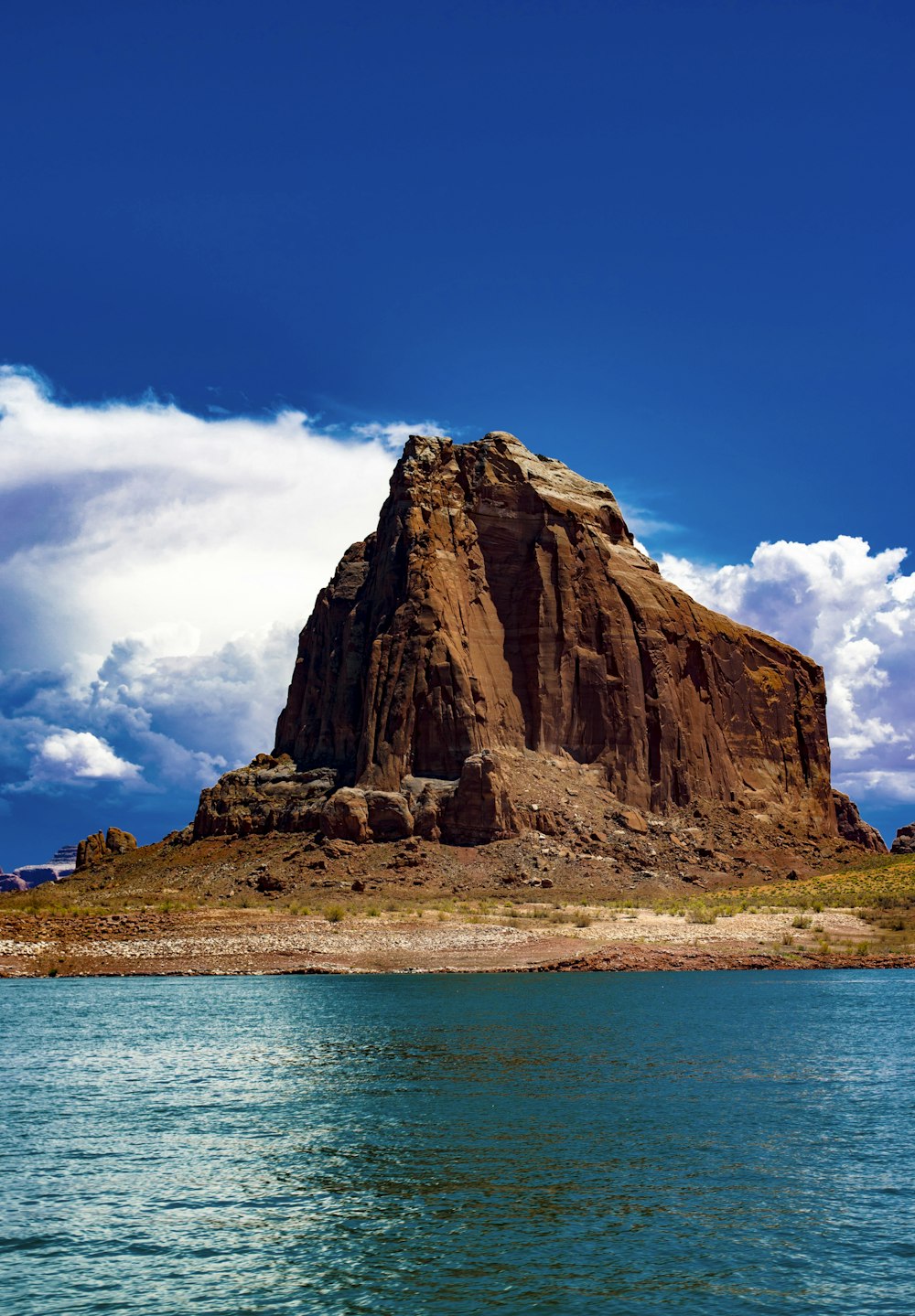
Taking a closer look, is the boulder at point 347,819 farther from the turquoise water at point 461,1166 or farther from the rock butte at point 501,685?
the turquoise water at point 461,1166

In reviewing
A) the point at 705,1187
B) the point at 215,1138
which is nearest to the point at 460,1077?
the point at 215,1138

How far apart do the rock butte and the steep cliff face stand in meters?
0.17

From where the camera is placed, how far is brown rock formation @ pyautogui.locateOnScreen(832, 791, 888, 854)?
132 m

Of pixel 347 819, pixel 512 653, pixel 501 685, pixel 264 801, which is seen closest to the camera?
pixel 347 819

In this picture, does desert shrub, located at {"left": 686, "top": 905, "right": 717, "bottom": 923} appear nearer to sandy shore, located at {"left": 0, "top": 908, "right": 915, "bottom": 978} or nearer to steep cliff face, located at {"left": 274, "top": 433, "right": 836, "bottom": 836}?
sandy shore, located at {"left": 0, "top": 908, "right": 915, "bottom": 978}

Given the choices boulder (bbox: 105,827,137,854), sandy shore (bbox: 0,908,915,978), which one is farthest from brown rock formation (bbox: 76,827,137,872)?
sandy shore (bbox: 0,908,915,978)

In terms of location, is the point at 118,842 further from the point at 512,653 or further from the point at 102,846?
the point at 512,653

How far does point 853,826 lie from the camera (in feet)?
437

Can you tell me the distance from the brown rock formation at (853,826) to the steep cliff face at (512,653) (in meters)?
14.3

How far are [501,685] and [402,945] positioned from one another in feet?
149

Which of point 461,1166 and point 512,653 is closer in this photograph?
point 461,1166

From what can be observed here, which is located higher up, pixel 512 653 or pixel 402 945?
pixel 512 653

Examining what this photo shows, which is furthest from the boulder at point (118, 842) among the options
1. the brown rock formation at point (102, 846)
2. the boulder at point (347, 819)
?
the boulder at point (347, 819)

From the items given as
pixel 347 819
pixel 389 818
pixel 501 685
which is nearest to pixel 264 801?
pixel 347 819
